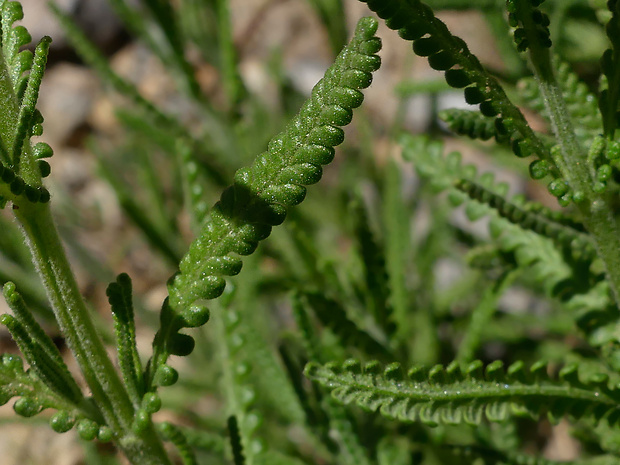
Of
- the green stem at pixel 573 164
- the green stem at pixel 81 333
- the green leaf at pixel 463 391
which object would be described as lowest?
the green stem at pixel 81 333

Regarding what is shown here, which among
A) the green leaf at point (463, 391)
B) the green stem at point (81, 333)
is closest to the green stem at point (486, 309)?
the green leaf at point (463, 391)

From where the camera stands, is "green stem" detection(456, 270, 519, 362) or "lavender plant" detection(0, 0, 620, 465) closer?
"lavender plant" detection(0, 0, 620, 465)

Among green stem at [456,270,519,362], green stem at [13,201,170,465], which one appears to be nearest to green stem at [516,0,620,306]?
green stem at [456,270,519,362]

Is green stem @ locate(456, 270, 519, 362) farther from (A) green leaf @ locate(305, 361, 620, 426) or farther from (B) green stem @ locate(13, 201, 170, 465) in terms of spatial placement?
(B) green stem @ locate(13, 201, 170, 465)

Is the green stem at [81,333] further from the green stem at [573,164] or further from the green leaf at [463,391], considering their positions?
the green stem at [573,164]

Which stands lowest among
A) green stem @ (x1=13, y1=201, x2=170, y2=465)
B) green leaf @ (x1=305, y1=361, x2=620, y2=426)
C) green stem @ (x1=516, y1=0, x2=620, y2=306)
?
green stem @ (x1=13, y1=201, x2=170, y2=465)

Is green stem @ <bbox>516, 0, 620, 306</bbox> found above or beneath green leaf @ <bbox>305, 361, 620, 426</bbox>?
above
